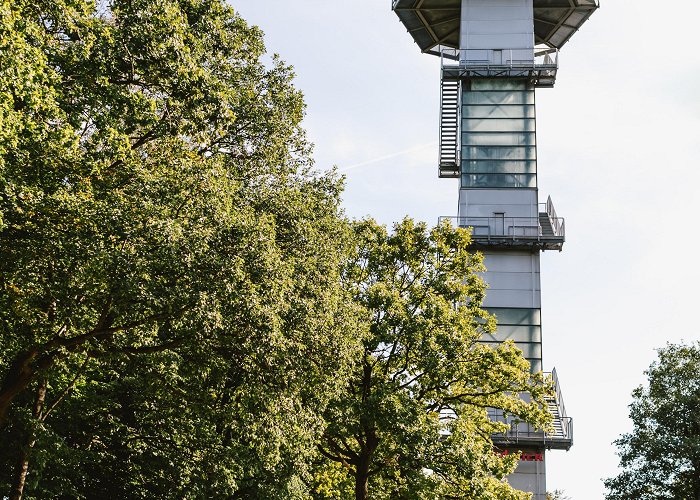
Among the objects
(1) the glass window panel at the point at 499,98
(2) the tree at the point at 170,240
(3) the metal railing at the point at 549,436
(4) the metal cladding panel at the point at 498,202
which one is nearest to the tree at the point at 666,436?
(3) the metal railing at the point at 549,436

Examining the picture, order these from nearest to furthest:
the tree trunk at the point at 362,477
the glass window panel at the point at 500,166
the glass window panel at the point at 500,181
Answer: the tree trunk at the point at 362,477 → the glass window panel at the point at 500,181 → the glass window panel at the point at 500,166

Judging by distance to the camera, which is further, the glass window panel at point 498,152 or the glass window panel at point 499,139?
the glass window panel at point 499,139

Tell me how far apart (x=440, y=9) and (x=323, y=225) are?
31.4m

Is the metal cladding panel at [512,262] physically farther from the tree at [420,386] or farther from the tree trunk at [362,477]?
the tree trunk at [362,477]

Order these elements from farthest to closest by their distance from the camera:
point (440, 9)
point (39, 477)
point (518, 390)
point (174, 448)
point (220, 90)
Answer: point (440, 9), point (518, 390), point (174, 448), point (39, 477), point (220, 90)

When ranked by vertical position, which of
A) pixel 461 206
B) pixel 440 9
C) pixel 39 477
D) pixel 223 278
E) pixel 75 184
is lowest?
pixel 39 477

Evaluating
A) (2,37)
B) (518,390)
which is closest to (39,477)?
(2,37)

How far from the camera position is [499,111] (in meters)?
45.2

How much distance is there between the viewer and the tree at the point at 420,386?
79.2 ft

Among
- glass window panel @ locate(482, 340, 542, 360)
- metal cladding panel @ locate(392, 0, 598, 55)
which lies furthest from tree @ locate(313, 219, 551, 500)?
metal cladding panel @ locate(392, 0, 598, 55)

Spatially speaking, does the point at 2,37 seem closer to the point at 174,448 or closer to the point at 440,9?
the point at 174,448

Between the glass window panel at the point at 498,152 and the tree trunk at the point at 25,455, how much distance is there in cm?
2772

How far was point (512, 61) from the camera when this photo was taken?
151 feet

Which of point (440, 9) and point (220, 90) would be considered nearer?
point (220, 90)
